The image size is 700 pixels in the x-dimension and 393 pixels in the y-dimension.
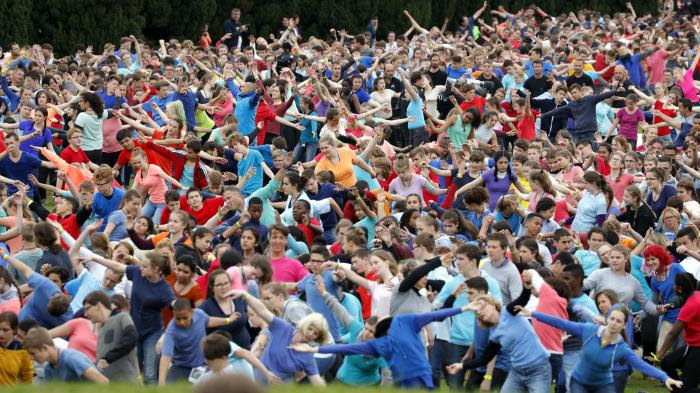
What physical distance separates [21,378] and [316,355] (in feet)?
6.70

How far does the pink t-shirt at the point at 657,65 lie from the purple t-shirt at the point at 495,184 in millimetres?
14062

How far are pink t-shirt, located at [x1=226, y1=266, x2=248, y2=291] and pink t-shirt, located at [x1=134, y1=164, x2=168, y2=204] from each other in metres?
4.66

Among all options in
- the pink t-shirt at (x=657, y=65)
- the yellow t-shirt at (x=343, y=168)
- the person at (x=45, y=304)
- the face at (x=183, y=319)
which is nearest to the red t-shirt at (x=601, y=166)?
the yellow t-shirt at (x=343, y=168)

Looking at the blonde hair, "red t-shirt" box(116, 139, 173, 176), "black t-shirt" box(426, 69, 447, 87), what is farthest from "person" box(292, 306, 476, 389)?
"black t-shirt" box(426, 69, 447, 87)

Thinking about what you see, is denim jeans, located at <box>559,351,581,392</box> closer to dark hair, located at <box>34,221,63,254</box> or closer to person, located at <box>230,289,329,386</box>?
person, located at <box>230,289,329,386</box>

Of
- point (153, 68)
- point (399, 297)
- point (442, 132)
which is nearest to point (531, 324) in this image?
point (399, 297)

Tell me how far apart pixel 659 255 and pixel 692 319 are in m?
1.00

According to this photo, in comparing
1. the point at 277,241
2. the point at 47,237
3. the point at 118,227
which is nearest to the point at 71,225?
the point at 118,227

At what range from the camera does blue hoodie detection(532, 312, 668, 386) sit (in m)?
10.2

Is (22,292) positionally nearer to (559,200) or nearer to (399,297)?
(399,297)

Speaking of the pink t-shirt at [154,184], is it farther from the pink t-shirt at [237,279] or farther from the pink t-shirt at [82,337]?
the pink t-shirt at [82,337]

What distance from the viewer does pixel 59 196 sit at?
15672mm

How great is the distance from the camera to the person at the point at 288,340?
32.2 ft

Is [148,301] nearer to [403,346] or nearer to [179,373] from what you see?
[179,373]
